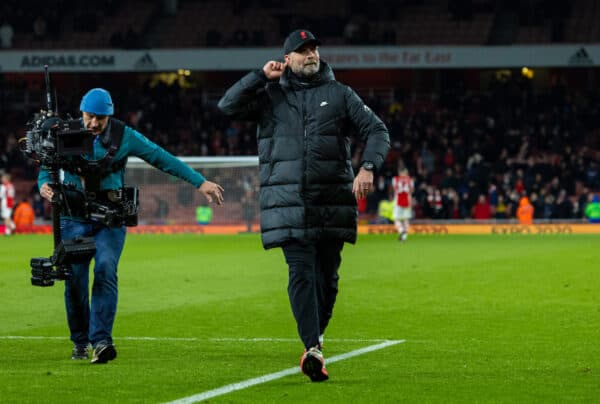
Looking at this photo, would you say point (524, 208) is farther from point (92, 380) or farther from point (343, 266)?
point (92, 380)

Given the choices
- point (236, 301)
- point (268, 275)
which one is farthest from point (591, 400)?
point (268, 275)

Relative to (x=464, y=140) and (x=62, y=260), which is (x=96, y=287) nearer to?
(x=62, y=260)

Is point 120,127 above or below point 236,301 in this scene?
above

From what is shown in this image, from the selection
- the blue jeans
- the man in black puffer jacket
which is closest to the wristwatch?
the man in black puffer jacket

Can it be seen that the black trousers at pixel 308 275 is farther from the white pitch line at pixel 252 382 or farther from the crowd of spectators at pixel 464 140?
the crowd of spectators at pixel 464 140

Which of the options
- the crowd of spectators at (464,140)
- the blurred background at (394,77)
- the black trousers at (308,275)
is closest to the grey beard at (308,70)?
the black trousers at (308,275)

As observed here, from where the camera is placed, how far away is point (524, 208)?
41375mm

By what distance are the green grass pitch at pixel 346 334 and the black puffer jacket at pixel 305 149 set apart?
3.62 feet

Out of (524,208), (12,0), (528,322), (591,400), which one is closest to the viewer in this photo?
(591,400)

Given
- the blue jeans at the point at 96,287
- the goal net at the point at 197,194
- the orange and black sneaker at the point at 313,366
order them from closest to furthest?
the orange and black sneaker at the point at 313,366 → the blue jeans at the point at 96,287 → the goal net at the point at 197,194

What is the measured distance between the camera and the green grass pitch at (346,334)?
894cm

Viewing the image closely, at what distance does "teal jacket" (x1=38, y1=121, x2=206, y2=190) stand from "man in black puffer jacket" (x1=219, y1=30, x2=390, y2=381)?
3.52 ft

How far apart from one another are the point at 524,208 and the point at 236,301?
25506 mm

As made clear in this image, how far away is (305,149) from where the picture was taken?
31.4 feet
